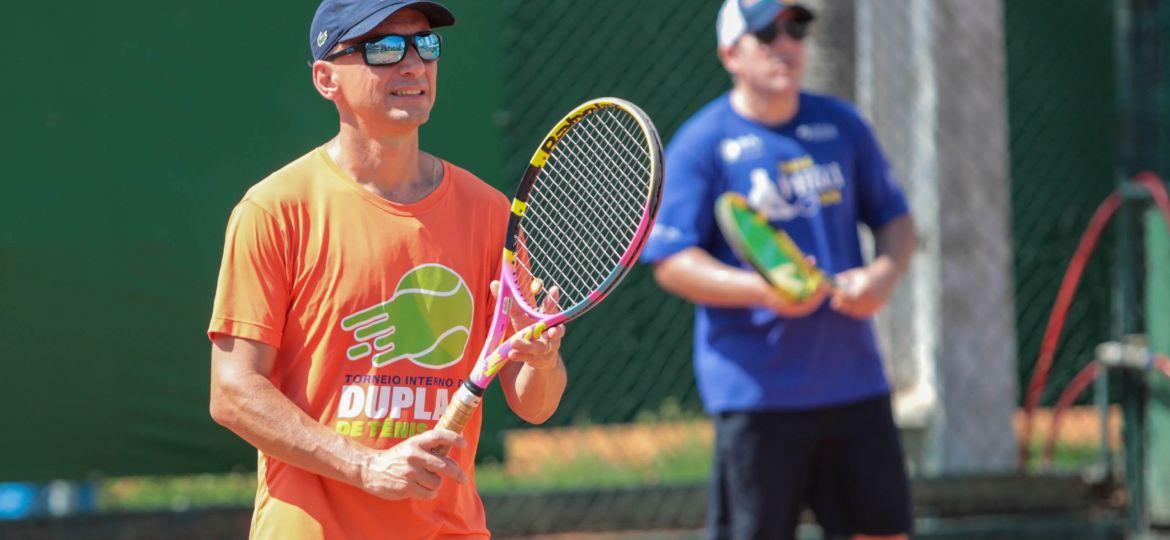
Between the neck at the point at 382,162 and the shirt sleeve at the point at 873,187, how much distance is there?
239 cm

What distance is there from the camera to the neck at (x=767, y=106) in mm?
5141

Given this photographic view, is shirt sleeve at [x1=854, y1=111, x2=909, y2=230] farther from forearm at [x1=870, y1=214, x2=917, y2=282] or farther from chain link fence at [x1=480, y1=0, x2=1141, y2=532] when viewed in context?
chain link fence at [x1=480, y1=0, x2=1141, y2=532]

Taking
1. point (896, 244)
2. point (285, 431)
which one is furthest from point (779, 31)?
point (285, 431)

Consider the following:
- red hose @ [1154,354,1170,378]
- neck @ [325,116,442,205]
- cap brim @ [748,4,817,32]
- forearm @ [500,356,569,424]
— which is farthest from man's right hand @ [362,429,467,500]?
red hose @ [1154,354,1170,378]

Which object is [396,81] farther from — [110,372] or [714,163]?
[110,372]

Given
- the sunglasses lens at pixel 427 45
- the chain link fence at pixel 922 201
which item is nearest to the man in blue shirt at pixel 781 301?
the chain link fence at pixel 922 201

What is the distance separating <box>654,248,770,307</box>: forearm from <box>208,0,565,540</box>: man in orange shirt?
183 cm

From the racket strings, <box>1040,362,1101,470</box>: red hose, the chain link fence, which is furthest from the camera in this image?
<box>1040,362,1101,470</box>: red hose

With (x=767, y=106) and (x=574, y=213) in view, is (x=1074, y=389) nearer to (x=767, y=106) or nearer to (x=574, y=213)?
(x=767, y=106)

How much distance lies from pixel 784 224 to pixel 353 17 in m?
2.27

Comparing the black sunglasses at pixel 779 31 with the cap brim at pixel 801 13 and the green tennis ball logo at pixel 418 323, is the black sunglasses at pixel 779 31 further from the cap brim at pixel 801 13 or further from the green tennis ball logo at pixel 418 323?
the green tennis ball logo at pixel 418 323

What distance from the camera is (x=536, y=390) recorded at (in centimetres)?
315

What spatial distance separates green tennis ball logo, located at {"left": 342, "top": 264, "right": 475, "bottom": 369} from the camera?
3.02 meters

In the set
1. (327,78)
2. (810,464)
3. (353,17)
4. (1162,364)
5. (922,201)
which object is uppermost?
(353,17)
